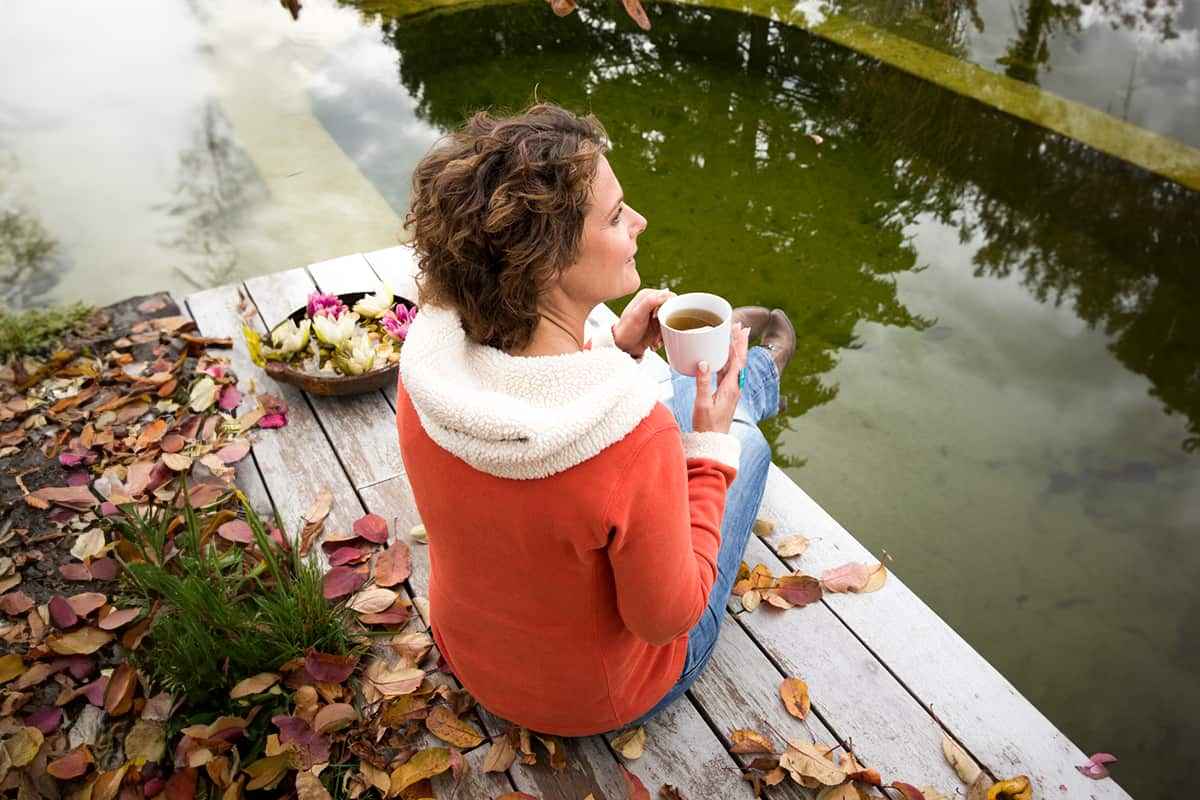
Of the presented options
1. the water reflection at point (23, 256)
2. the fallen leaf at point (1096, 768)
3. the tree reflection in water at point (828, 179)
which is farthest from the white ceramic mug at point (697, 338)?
the water reflection at point (23, 256)

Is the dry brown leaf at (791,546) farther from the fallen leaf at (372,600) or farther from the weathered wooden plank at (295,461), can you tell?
the weathered wooden plank at (295,461)

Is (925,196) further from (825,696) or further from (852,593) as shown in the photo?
(825,696)

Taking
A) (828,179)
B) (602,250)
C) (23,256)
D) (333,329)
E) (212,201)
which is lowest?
(23,256)

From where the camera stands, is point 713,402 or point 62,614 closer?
point 713,402

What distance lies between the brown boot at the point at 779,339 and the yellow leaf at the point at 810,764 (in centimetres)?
84

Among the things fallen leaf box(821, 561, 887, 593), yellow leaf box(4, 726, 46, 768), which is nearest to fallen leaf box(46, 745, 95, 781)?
yellow leaf box(4, 726, 46, 768)

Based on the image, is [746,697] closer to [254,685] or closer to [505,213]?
[254,685]

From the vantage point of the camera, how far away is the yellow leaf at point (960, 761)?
132cm

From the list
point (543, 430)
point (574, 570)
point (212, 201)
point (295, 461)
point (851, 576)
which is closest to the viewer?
point (543, 430)

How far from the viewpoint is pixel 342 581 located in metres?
1.61

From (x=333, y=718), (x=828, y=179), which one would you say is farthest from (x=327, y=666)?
(x=828, y=179)

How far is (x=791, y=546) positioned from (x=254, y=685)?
104 cm

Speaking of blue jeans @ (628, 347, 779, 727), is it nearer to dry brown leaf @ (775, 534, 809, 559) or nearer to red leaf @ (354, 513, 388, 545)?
dry brown leaf @ (775, 534, 809, 559)

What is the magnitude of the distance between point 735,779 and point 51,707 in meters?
1.18
